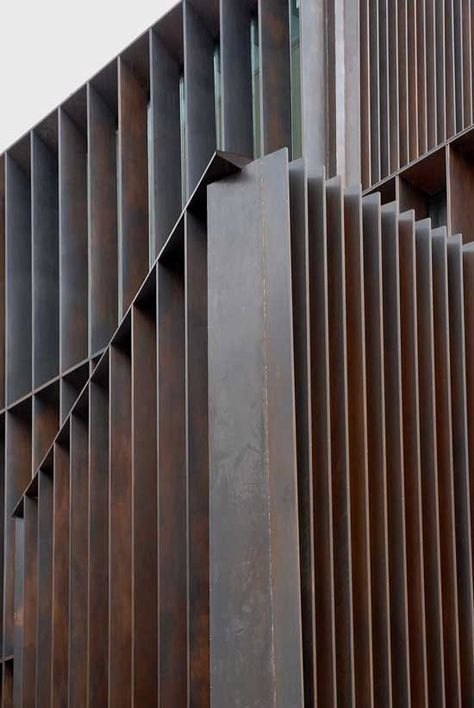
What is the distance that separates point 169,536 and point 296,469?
2.93 feet

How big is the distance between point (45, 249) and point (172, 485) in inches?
216

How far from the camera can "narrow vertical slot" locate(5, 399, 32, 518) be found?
10.2 meters

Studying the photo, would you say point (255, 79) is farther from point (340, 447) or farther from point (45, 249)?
point (340, 447)

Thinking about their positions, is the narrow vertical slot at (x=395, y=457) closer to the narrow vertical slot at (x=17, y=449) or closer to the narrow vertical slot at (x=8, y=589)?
the narrow vertical slot at (x=8, y=589)

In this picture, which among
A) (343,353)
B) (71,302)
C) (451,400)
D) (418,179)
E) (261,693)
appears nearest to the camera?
(261,693)

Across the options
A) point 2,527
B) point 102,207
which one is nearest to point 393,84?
point 102,207

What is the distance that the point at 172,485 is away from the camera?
511cm

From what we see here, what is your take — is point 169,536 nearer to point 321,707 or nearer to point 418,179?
point 321,707

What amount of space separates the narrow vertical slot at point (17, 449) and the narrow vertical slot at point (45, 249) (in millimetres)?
420

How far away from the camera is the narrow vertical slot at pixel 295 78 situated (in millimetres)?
8477

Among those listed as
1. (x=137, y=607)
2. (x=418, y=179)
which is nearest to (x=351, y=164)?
(x=418, y=179)

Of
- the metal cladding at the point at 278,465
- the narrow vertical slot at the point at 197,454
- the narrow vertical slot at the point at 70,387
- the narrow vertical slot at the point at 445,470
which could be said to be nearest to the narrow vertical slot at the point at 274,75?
the metal cladding at the point at 278,465

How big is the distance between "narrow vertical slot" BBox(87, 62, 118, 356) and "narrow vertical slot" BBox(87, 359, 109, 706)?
349 centimetres

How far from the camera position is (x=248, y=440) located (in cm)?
441
